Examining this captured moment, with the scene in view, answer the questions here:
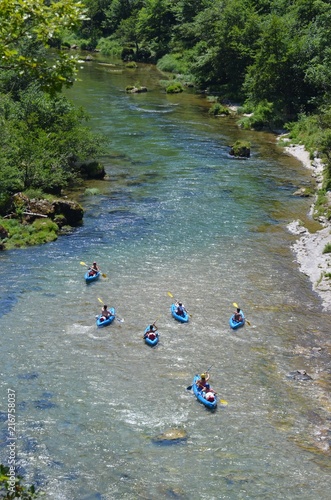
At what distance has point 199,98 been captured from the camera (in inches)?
2672

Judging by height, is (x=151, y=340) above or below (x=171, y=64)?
below

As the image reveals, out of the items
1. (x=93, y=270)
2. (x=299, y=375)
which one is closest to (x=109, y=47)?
(x=93, y=270)

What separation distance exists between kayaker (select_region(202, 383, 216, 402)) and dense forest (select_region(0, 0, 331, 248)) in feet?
37.3

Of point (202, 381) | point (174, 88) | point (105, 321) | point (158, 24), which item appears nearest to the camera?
point (202, 381)

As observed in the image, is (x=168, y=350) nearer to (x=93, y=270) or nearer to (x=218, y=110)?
(x=93, y=270)

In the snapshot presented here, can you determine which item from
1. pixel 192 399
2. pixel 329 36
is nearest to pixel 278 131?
pixel 329 36

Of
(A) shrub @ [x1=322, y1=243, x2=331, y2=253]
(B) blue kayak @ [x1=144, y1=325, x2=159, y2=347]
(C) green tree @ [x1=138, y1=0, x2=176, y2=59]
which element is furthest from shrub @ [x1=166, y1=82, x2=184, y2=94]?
(B) blue kayak @ [x1=144, y1=325, x2=159, y2=347]

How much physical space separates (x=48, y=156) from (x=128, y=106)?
2645 centimetres

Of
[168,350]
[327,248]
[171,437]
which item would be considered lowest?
[171,437]

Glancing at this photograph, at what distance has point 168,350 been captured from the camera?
22.4m

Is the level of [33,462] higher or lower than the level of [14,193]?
lower

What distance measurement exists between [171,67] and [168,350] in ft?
229

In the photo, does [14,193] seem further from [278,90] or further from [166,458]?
[278,90]

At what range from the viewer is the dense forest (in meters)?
9.87
